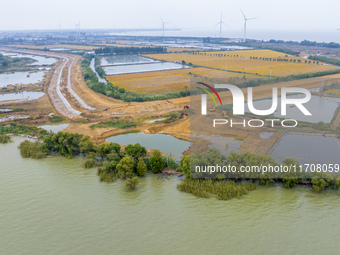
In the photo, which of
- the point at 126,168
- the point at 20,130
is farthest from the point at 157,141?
the point at 20,130

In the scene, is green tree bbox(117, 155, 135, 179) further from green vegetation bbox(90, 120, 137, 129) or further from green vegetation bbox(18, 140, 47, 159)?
green vegetation bbox(90, 120, 137, 129)

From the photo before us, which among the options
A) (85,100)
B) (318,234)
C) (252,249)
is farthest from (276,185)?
(85,100)

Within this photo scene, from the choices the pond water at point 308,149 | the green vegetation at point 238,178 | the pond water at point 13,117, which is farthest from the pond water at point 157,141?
the pond water at point 13,117

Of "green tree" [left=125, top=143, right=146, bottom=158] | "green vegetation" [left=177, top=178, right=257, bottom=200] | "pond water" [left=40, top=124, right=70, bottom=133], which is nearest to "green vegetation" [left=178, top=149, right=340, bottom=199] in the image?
"green vegetation" [left=177, top=178, right=257, bottom=200]

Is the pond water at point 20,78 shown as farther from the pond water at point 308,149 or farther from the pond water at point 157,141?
the pond water at point 308,149

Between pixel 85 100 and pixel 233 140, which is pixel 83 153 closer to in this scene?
pixel 233 140
